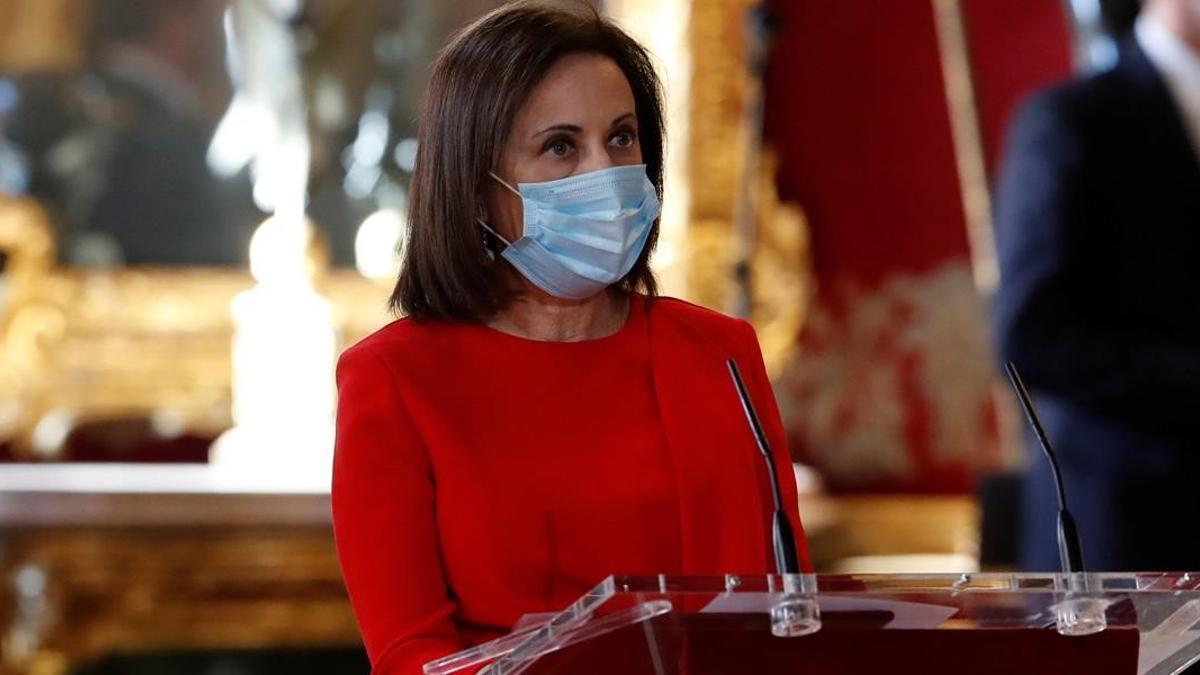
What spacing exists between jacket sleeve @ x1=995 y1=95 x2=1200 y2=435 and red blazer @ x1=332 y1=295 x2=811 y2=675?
910 mm

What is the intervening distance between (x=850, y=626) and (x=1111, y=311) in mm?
1469

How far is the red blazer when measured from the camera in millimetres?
1558

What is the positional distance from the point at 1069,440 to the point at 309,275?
104 inches

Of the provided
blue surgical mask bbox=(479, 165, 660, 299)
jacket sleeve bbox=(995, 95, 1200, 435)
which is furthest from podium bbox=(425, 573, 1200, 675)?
jacket sleeve bbox=(995, 95, 1200, 435)

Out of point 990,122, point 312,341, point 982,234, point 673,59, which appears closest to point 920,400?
point 982,234

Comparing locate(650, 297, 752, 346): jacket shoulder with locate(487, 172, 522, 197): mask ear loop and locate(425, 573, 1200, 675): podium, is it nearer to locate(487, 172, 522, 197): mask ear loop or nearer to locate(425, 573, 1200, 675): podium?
locate(487, 172, 522, 197): mask ear loop

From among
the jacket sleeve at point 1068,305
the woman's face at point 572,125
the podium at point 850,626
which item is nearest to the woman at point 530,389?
the woman's face at point 572,125

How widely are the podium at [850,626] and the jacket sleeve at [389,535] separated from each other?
0.73ft

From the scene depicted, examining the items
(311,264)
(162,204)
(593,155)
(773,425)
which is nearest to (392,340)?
(593,155)

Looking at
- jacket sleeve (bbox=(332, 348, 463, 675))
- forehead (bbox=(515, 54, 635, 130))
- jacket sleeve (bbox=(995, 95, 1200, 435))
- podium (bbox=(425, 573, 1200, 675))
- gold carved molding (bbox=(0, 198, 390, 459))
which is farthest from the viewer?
gold carved molding (bbox=(0, 198, 390, 459))

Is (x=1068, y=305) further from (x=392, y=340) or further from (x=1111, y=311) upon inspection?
(x=392, y=340)

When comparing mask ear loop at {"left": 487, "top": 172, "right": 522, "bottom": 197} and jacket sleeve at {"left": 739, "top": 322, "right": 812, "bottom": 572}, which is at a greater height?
mask ear loop at {"left": 487, "top": 172, "right": 522, "bottom": 197}

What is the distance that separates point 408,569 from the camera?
1.55m

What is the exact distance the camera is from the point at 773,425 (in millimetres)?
1743
